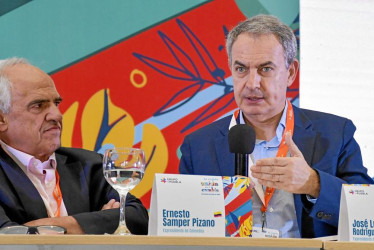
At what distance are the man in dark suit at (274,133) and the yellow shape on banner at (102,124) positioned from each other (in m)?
0.84

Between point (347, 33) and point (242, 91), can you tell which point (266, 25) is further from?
point (347, 33)

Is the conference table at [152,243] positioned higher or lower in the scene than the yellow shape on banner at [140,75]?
lower

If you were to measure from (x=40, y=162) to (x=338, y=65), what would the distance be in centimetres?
191

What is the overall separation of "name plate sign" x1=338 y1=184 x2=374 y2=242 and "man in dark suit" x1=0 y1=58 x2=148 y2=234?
889 mm

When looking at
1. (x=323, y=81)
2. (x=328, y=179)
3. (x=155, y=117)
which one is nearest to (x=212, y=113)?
(x=155, y=117)

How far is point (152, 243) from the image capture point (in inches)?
52.5

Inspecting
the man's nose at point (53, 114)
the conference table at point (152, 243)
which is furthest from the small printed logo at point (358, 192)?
the man's nose at point (53, 114)

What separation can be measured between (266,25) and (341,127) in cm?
52

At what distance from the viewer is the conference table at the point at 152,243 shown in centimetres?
130

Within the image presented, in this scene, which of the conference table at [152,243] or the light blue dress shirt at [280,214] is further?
the light blue dress shirt at [280,214]

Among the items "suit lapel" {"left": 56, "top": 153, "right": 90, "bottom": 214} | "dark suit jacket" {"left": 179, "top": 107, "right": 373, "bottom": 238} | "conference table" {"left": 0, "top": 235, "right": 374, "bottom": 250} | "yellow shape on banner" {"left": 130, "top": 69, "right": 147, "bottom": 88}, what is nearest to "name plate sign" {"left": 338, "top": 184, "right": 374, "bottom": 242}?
"conference table" {"left": 0, "top": 235, "right": 374, "bottom": 250}

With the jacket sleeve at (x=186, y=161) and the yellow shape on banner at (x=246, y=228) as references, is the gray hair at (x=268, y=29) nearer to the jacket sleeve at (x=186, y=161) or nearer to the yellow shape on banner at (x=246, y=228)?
the jacket sleeve at (x=186, y=161)

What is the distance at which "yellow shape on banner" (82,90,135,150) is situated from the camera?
338cm

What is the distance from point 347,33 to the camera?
3.61 metres
